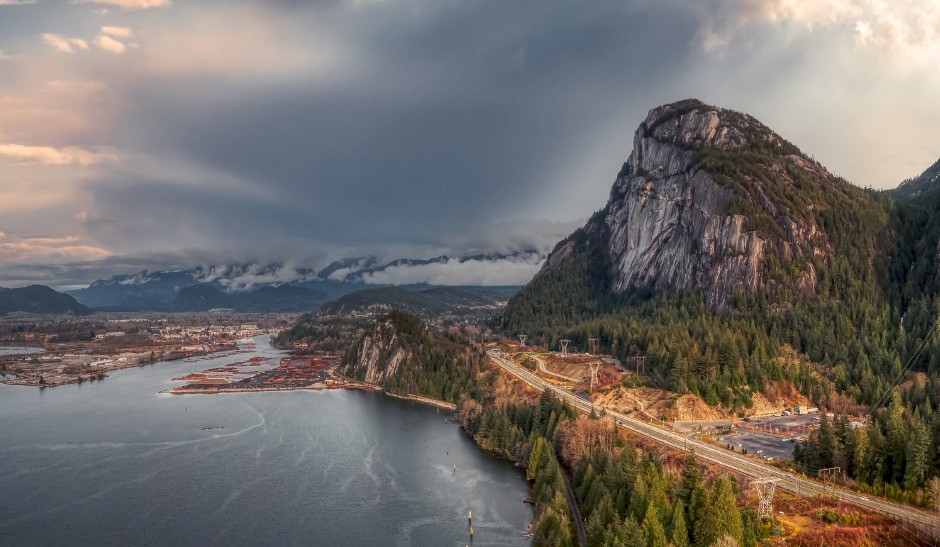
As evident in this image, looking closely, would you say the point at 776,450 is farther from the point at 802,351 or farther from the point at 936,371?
the point at 802,351

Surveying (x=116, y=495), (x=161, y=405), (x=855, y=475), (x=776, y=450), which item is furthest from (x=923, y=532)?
(x=161, y=405)

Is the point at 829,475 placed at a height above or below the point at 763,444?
above

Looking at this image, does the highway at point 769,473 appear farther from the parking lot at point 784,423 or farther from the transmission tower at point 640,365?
the transmission tower at point 640,365

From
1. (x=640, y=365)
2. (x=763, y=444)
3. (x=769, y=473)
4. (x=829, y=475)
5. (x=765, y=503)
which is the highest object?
(x=640, y=365)

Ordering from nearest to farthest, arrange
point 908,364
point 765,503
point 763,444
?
point 765,503 → point 763,444 → point 908,364

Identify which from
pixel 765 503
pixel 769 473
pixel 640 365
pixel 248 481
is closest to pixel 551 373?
pixel 640 365

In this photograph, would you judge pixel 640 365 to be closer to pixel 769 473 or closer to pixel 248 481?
pixel 769 473
